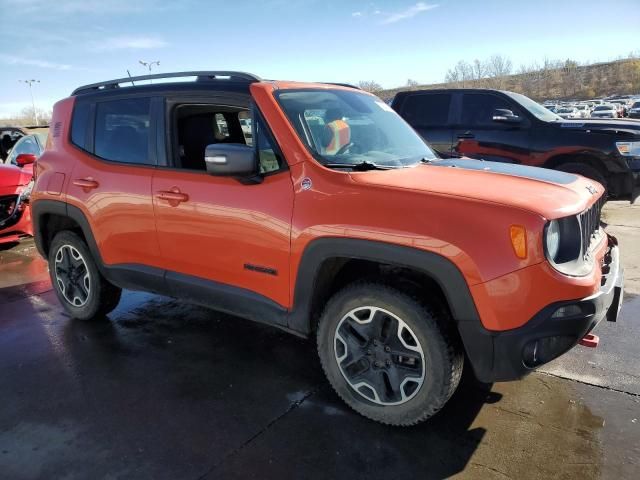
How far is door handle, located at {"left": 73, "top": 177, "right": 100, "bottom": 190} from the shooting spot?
12.8 feet

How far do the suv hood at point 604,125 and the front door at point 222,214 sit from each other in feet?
18.2

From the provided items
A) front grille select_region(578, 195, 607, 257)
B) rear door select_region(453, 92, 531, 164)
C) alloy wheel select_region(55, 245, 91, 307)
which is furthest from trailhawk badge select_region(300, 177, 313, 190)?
rear door select_region(453, 92, 531, 164)

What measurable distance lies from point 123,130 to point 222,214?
1.33 m

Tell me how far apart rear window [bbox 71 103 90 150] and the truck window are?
18.7ft

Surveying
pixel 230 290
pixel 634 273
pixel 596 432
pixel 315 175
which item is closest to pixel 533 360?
pixel 596 432

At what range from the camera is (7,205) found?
6750 millimetres

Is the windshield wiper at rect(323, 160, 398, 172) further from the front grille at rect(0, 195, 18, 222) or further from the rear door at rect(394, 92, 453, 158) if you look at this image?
the front grille at rect(0, 195, 18, 222)

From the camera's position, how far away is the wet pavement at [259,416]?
8.23ft

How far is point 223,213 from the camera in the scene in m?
3.14

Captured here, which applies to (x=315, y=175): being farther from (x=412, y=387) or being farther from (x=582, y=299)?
(x=582, y=299)

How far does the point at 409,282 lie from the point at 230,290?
120cm

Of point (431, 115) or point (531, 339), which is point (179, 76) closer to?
point (531, 339)

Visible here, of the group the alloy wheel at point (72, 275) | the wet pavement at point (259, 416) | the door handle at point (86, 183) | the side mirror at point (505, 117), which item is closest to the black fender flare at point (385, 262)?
the wet pavement at point (259, 416)

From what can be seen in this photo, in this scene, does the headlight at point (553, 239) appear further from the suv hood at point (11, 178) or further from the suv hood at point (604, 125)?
the suv hood at point (11, 178)
